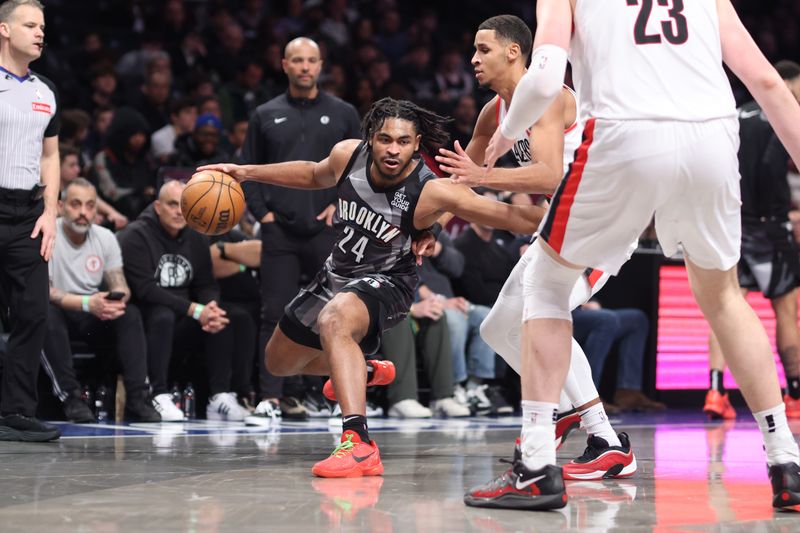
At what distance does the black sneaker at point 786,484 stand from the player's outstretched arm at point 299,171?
2433 millimetres

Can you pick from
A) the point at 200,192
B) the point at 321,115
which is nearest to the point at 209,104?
the point at 321,115

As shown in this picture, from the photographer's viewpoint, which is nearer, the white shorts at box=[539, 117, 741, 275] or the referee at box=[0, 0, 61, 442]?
the white shorts at box=[539, 117, 741, 275]

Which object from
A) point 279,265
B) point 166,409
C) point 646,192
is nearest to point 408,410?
point 279,265

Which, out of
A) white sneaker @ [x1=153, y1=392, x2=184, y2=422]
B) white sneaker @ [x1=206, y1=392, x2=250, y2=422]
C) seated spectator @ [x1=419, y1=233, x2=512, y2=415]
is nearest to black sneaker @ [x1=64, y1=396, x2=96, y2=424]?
white sneaker @ [x1=153, y1=392, x2=184, y2=422]

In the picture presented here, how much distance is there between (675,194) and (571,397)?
148cm

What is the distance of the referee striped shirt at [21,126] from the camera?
6.01 meters

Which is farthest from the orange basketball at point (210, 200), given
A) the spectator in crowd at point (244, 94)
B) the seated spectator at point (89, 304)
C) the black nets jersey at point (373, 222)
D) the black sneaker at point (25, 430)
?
the spectator in crowd at point (244, 94)

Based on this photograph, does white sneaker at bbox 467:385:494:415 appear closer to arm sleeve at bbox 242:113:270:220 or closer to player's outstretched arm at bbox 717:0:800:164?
arm sleeve at bbox 242:113:270:220

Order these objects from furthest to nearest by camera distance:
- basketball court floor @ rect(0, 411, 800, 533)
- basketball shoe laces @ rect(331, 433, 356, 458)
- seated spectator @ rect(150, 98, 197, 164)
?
seated spectator @ rect(150, 98, 197, 164) < basketball shoe laces @ rect(331, 433, 356, 458) < basketball court floor @ rect(0, 411, 800, 533)

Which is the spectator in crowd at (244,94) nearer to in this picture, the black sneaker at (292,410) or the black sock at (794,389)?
the black sneaker at (292,410)

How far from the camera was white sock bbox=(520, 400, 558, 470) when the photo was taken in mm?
3824

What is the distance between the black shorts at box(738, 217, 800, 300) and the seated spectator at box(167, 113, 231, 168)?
13.7 feet

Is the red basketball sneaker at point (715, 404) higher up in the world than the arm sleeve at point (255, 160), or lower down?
lower down

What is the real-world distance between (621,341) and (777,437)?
552 cm
